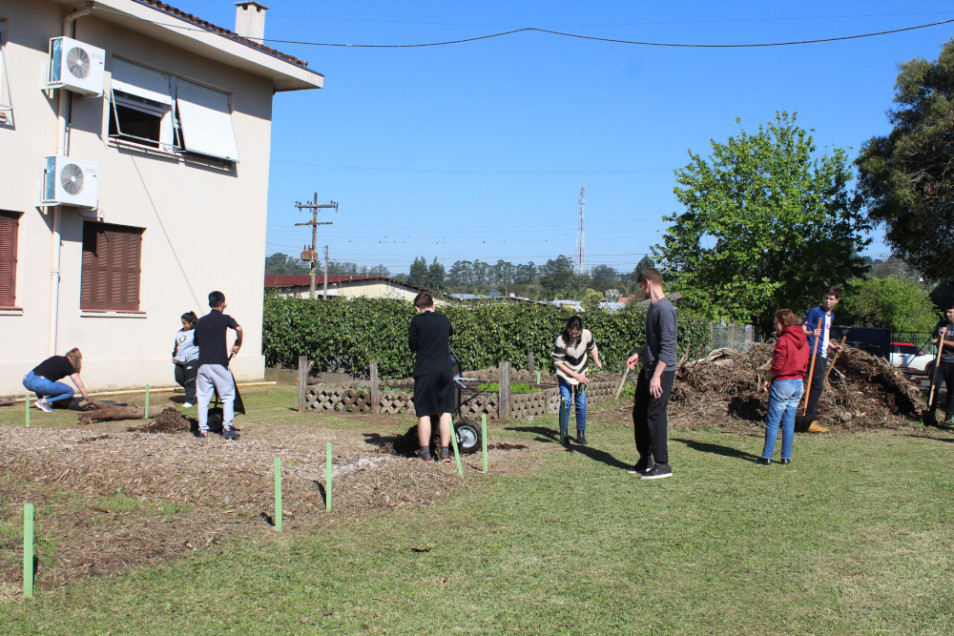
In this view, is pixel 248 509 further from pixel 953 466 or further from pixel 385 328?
pixel 385 328

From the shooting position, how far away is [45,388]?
12266 mm

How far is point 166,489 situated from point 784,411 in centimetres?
657

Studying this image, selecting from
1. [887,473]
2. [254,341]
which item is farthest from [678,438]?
[254,341]

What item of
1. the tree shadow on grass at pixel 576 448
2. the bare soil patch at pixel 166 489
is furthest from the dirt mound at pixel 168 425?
the tree shadow on grass at pixel 576 448

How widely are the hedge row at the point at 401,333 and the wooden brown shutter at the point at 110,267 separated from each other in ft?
15.0

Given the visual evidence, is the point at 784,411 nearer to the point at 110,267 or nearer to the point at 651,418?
the point at 651,418

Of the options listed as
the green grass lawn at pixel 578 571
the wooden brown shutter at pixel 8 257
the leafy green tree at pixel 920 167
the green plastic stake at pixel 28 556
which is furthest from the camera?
the leafy green tree at pixel 920 167

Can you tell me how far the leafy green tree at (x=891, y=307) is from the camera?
1929 inches

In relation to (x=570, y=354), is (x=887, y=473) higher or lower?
lower

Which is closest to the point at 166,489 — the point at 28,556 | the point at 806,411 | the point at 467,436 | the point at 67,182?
the point at 28,556

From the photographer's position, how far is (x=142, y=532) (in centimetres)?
566

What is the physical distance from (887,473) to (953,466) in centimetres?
106

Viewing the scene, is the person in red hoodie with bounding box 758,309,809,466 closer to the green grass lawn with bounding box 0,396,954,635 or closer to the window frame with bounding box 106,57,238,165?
the green grass lawn with bounding box 0,396,954,635

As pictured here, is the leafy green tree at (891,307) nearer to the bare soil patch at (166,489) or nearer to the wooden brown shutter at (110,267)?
the wooden brown shutter at (110,267)
